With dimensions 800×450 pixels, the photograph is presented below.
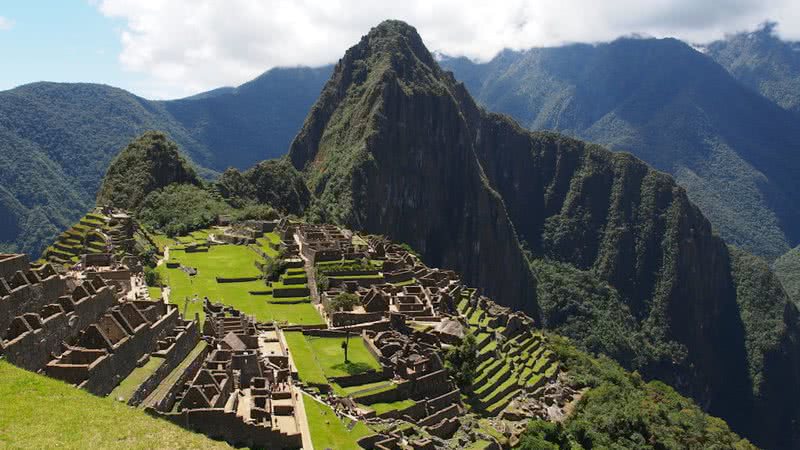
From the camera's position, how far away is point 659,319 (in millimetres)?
182875

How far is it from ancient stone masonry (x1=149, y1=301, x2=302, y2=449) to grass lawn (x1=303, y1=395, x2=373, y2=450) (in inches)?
32.0

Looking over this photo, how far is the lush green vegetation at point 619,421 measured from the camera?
137ft

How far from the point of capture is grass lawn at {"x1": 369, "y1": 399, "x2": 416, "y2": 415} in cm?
3444

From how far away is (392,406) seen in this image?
35406 mm

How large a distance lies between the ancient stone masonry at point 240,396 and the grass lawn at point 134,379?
1.16 meters

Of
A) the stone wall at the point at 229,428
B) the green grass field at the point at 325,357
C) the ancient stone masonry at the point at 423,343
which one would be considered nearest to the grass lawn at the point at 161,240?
the ancient stone masonry at the point at 423,343

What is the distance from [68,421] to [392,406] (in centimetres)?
1998

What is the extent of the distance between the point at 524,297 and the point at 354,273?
109850mm

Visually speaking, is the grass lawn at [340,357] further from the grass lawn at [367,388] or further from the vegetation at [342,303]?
the vegetation at [342,303]

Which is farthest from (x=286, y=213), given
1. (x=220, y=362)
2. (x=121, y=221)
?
(x=220, y=362)

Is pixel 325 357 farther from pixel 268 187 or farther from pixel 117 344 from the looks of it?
pixel 268 187

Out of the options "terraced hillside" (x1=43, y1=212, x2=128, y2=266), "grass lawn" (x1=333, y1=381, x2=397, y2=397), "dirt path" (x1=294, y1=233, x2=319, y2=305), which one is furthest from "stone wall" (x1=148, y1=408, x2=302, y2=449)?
"terraced hillside" (x1=43, y1=212, x2=128, y2=266)

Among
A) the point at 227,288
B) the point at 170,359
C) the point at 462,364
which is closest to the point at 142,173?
the point at 227,288

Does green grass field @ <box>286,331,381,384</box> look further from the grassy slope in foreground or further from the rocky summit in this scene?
the grassy slope in foreground
